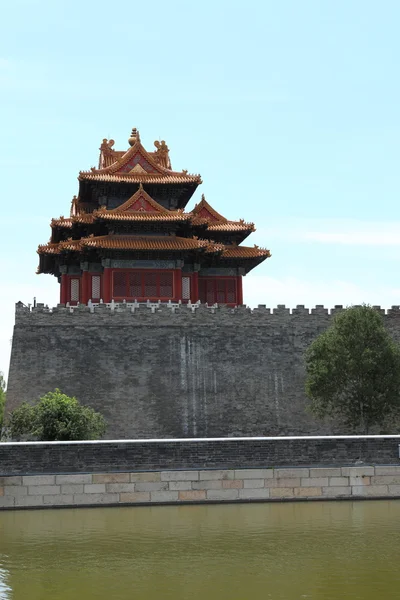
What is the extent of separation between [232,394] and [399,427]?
5549mm

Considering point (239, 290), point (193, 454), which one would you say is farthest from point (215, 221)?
point (193, 454)

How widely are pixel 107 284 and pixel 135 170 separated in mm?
5981

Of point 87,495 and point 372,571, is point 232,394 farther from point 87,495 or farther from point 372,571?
point 372,571

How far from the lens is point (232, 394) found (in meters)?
30.4

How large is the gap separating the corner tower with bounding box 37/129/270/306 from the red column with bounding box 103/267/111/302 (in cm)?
4

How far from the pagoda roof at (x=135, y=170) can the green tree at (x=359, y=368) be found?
416 inches

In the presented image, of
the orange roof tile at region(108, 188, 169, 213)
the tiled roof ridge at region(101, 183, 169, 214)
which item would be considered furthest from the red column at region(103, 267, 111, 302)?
the orange roof tile at region(108, 188, 169, 213)

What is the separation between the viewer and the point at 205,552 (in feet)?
→ 44.1

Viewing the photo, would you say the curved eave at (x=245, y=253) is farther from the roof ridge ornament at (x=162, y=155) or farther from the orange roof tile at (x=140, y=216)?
the roof ridge ornament at (x=162, y=155)

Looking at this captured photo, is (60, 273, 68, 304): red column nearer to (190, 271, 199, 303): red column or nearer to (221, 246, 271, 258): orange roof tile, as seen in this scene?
(190, 271, 199, 303): red column

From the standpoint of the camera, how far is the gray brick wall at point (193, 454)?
58.4 ft

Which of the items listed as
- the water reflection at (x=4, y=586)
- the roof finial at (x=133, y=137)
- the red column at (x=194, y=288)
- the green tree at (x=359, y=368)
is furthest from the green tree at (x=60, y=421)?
the roof finial at (x=133, y=137)

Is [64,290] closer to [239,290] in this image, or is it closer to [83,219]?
[83,219]

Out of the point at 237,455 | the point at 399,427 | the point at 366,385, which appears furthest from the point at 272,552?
the point at 399,427
